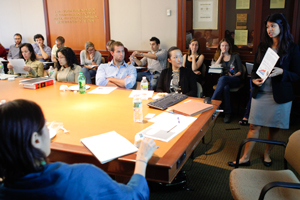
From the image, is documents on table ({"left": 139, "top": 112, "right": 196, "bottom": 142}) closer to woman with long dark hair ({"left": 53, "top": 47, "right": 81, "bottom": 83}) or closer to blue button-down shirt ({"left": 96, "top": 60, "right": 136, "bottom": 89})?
blue button-down shirt ({"left": 96, "top": 60, "right": 136, "bottom": 89})

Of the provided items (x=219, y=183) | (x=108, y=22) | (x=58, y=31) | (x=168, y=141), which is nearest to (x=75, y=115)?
(x=168, y=141)

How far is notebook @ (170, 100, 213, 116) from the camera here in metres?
2.17

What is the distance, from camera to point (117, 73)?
145 inches

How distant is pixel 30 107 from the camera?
97 centimetres

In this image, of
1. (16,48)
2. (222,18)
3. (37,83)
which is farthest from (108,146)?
(16,48)

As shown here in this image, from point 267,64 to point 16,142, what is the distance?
7.73ft

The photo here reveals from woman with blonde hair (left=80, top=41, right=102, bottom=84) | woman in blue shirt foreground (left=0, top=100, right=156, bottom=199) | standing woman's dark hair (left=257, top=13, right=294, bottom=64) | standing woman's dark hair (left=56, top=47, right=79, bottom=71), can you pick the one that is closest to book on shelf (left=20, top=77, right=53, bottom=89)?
standing woman's dark hair (left=56, top=47, right=79, bottom=71)

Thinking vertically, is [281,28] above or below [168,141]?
above

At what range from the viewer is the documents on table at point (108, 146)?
1510mm

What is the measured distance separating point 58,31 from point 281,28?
5702 mm

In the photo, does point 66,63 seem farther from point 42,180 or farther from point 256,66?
point 42,180

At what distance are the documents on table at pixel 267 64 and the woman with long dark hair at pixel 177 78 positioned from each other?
2.54 ft

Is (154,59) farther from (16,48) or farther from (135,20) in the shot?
(16,48)

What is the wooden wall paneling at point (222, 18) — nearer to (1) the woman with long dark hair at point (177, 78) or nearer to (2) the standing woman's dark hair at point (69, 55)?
(1) the woman with long dark hair at point (177, 78)
